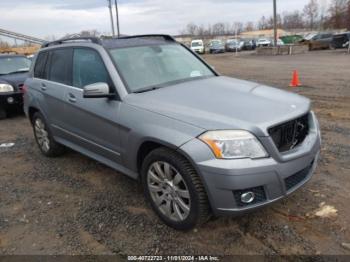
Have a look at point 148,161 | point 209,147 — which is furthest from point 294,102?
point 148,161

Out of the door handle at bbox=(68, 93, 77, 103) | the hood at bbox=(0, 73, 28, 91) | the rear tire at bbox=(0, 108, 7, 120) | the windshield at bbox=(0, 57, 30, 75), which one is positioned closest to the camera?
the door handle at bbox=(68, 93, 77, 103)

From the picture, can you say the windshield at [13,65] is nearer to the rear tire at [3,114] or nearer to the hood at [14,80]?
the hood at [14,80]

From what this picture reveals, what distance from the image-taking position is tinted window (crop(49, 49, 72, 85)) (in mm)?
4617

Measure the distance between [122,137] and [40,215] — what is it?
1285 mm

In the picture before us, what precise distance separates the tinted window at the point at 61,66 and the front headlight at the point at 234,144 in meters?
2.55

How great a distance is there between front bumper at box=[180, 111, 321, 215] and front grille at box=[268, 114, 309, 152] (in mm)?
121

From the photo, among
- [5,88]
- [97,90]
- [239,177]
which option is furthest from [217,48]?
[239,177]

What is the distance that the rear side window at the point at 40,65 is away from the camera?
5336 mm

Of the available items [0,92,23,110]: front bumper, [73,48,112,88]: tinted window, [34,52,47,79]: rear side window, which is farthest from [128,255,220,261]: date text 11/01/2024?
[0,92,23,110]: front bumper

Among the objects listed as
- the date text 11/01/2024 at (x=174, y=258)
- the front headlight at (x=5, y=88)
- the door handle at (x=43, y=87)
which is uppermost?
the door handle at (x=43, y=87)

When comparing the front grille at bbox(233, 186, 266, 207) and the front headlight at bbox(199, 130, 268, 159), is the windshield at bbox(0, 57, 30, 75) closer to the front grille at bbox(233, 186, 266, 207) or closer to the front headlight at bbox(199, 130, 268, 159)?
the front headlight at bbox(199, 130, 268, 159)

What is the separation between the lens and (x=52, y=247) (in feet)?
10.4

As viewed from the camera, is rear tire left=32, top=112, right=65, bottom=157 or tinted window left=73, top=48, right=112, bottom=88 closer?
tinted window left=73, top=48, right=112, bottom=88

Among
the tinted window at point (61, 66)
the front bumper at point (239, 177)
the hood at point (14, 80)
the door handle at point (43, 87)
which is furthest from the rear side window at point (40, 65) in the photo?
the hood at point (14, 80)
